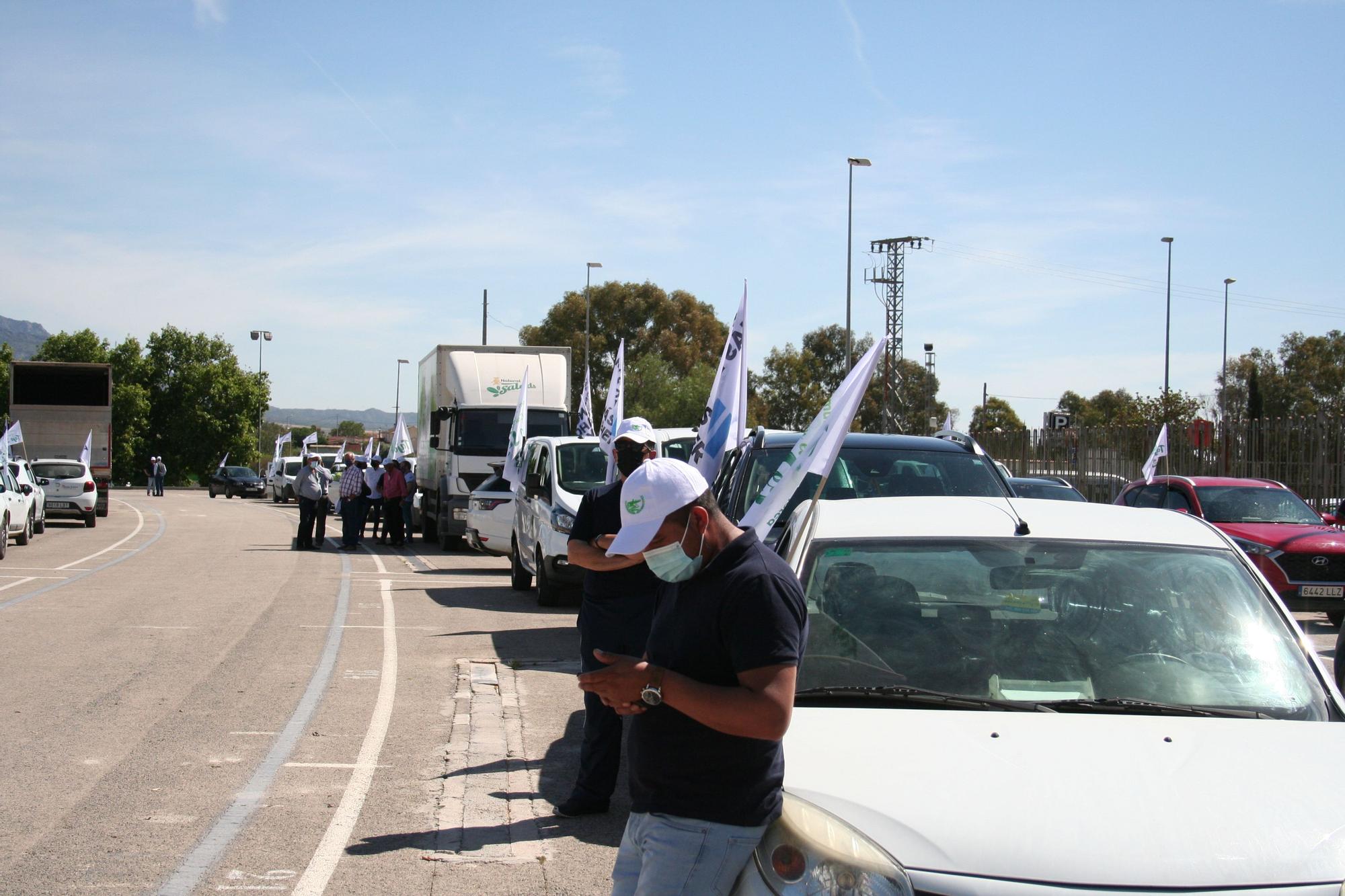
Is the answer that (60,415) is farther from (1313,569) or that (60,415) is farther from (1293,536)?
(1313,569)

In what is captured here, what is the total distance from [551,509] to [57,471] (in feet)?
70.3

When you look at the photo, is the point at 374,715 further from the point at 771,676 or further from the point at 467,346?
the point at 467,346

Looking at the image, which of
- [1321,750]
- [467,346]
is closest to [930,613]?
[1321,750]

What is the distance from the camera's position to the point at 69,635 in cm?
1185

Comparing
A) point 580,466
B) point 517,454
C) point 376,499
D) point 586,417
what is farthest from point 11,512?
point 580,466

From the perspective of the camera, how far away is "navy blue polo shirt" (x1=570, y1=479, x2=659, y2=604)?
6.15 metres

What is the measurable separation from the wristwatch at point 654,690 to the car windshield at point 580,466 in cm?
1230

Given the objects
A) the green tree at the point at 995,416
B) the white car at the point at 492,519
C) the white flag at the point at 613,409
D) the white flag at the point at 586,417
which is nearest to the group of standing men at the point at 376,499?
the white car at the point at 492,519

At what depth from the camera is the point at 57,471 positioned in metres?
31.1

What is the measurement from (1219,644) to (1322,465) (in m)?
20.6

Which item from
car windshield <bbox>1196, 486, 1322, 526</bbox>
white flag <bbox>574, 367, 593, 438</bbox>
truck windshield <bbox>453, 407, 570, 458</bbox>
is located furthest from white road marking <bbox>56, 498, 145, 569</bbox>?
car windshield <bbox>1196, 486, 1322, 526</bbox>

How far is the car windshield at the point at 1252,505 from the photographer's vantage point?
15820 mm

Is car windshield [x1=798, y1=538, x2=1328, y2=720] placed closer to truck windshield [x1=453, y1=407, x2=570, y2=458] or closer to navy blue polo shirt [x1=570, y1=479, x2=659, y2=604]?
navy blue polo shirt [x1=570, y1=479, x2=659, y2=604]

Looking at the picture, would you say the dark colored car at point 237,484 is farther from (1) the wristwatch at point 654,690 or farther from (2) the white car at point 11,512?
(1) the wristwatch at point 654,690
